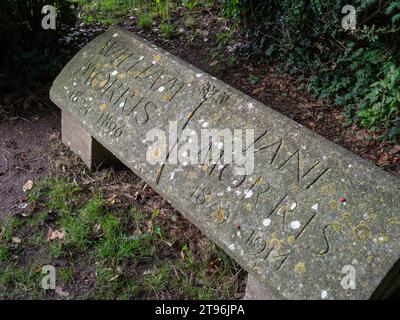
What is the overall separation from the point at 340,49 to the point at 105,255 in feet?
9.67

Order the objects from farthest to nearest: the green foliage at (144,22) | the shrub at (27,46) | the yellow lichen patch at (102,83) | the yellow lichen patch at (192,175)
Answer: the green foliage at (144,22) < the shrub at (27,46) < the yellow lichen patch at (102,83) < the yellow lichen patch at (192,175)

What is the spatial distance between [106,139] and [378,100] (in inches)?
99.5

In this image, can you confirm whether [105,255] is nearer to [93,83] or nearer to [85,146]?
[85,146]

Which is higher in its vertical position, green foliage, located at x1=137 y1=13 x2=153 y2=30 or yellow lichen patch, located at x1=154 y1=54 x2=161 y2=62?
yellow lichen patch, located at x1=154 y1=54 x2=161 y2=62

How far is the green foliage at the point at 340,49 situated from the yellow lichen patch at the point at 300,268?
2.29m

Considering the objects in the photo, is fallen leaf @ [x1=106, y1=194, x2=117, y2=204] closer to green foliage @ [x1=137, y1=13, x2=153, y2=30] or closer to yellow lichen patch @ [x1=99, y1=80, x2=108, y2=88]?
yellow lichen patch @ [x1=99, y1=80, x2=108, y2=88]

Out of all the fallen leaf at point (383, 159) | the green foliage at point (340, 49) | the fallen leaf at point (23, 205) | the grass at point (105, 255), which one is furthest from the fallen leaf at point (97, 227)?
the green foliage at point (340, 49)

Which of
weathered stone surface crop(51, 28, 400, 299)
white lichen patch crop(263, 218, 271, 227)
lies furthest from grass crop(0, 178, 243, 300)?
white lichen patch crop(263, 218, 271, 227)

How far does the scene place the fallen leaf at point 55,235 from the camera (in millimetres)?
3219

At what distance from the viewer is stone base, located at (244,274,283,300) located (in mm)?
2373

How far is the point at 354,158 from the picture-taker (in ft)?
7.79

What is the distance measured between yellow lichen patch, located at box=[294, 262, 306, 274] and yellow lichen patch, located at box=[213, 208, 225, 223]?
48 cm

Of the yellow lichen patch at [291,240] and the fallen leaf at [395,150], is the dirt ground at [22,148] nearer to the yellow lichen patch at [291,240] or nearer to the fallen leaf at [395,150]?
the yellow lichen patch at [291,240]
